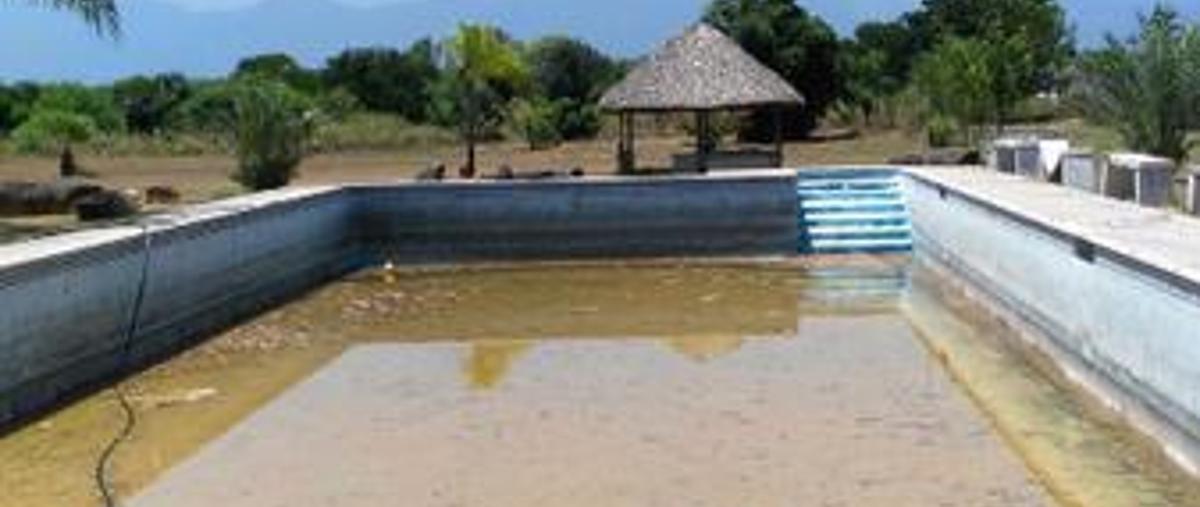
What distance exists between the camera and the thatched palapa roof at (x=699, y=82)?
27141 millimetres

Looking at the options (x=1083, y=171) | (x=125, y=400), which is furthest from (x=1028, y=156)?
(x=125, y=400)

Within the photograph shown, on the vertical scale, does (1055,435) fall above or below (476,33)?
below

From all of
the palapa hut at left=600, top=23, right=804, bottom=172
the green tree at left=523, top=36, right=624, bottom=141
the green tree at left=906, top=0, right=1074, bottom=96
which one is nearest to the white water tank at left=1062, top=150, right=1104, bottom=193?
the palapa hut at left=600, top=23, right=804, bottom=172

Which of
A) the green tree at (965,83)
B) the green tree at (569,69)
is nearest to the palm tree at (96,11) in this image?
the green tree at (965,83)

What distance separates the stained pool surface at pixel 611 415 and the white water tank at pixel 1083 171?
5.35ft

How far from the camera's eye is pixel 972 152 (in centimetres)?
2753

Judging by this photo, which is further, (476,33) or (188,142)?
(188,142)

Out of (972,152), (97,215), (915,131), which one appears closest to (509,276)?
(97,215)

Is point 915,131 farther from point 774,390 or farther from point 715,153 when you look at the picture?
point 774,390

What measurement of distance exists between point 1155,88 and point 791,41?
967 inches

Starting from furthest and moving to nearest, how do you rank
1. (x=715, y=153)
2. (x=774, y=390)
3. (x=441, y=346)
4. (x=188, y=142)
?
1. (x=188, y=142)
2. (x=715, y=153)
3. (x=441, y=346)
4. (x=774, y=390)

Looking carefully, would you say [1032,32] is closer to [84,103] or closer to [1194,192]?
[84,103]

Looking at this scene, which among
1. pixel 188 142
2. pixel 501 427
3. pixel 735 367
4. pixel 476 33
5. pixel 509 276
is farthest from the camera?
pixel 188 142

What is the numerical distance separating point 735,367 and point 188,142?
34863 millimetres
